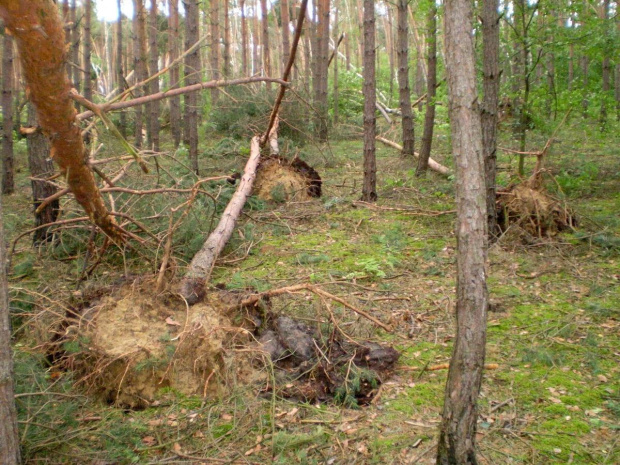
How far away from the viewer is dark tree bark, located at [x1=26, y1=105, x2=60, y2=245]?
6.70 meters

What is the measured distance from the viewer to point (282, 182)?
9109 millimetres

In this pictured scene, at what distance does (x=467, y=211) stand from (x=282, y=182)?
259 inches

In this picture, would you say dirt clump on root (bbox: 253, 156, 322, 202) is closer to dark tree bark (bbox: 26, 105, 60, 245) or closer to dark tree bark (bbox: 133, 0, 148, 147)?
dark tree bark (bbox: 26, 105, 60, 245)

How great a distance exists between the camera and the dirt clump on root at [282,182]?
9.03m

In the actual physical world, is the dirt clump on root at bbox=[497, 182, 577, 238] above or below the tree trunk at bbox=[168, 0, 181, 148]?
below

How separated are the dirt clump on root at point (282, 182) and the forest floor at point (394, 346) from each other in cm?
84

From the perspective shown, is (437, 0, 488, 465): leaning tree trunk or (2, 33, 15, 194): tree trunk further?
(2, 33, 15, 194): tree trunk

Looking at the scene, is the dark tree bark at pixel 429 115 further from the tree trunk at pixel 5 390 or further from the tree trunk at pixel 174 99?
the tree trunk at pixel 5 390

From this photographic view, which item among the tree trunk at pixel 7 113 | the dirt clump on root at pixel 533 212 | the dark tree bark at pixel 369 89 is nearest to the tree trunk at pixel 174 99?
the tree trunk at pixel 7 113

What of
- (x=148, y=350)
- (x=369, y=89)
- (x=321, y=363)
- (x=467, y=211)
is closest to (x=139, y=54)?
(x=369, y=89)

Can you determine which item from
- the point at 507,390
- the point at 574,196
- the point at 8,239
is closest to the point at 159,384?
the point at 507,390

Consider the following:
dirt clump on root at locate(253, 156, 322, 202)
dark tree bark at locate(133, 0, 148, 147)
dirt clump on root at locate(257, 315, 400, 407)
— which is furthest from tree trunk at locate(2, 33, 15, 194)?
dirt clump on root at locate(257, 315, 400, 407)

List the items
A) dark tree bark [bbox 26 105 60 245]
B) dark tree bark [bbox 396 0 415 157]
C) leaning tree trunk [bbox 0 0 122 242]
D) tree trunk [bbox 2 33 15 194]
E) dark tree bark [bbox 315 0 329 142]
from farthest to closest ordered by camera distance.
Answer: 1. dark tree bark [bbox 315 0 329 142]
2. dark tree bark [bbox 396 0 415 157]
3. tree trunk [bbox 2 33 15 194]
4. dark tree bark [bbox 26 105 60 245]
5. leaning tree trunk [bbox 0 0 122 242]

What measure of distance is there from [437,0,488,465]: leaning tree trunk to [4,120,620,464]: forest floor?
711 mm
